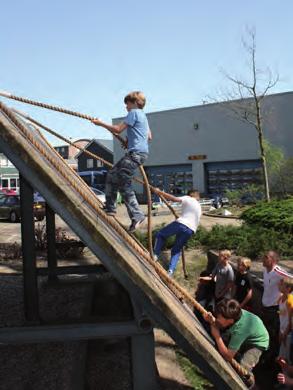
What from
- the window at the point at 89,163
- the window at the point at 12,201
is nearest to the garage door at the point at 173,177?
the window at the point at 89,163

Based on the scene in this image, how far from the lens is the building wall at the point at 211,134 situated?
31.7 m

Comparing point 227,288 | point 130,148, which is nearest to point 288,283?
point 227,288

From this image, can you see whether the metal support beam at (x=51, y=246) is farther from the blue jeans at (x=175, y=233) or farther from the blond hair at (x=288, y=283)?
the blond hair at (x=288, y=283)

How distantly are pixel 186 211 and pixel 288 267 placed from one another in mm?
4944

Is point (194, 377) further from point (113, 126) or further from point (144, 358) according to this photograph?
point (113, 126)

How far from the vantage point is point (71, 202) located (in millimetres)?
3643

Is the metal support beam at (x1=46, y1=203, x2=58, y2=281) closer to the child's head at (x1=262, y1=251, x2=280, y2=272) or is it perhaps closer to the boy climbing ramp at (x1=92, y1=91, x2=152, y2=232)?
the boy climbing ramp at (x1=92, y1=91, x2=152, y2=232)

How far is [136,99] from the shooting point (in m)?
5.14

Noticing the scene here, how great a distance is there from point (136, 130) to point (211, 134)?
31.0m

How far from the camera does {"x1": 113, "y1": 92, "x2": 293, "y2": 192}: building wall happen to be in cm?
3172

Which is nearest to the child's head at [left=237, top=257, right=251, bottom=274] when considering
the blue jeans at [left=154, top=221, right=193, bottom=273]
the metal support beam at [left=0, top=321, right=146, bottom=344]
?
the blue jeans at [left=154, top=221, right=193, bottom=273]

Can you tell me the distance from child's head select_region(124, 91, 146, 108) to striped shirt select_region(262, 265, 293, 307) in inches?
107

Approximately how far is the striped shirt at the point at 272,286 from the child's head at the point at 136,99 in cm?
273

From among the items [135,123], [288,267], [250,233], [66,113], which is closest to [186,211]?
[135,123]
